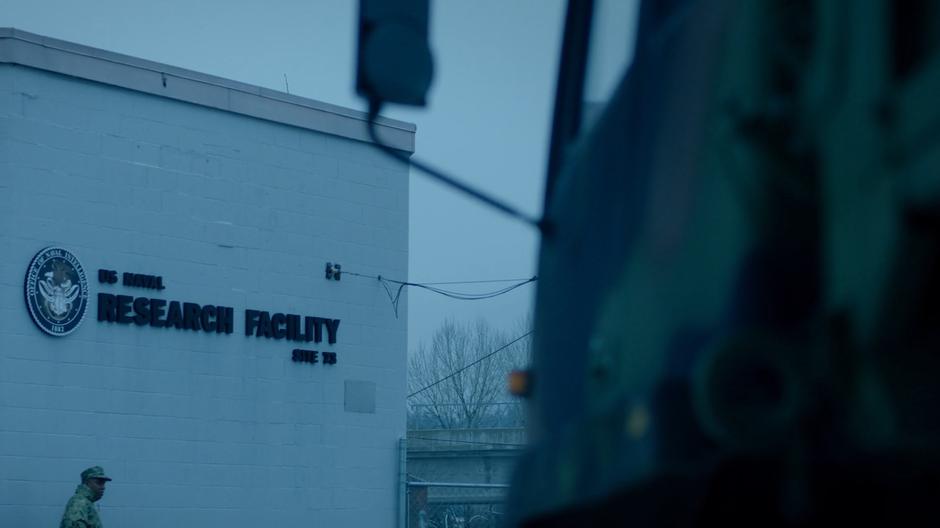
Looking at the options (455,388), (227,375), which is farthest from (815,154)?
(455,388)

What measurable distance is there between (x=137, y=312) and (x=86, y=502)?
2.99m

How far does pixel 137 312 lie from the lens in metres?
16.4

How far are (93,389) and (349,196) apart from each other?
15.3ft

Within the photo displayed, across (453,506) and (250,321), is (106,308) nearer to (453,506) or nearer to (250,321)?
(250,321)

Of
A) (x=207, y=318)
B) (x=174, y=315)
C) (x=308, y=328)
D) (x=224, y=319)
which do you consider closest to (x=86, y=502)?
(x=174, y=315)

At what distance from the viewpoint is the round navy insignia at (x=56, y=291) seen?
1532cm

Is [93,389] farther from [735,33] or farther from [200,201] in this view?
[735,33]

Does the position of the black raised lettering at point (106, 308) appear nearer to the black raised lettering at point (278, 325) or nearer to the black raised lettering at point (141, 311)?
the black raised lettering at point (141, 311)

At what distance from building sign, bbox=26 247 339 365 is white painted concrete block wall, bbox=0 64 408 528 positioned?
0.33 ft

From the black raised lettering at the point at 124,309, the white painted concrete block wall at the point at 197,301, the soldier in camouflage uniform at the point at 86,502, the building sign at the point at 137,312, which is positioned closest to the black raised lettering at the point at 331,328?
the building sign at the point at 137,312

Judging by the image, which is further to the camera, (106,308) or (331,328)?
(331,328)

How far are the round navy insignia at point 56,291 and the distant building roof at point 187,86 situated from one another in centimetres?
219

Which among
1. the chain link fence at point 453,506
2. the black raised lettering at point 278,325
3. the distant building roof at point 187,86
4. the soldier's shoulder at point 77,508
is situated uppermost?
the distant building roof at point 187,86

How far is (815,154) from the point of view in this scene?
1.96m
